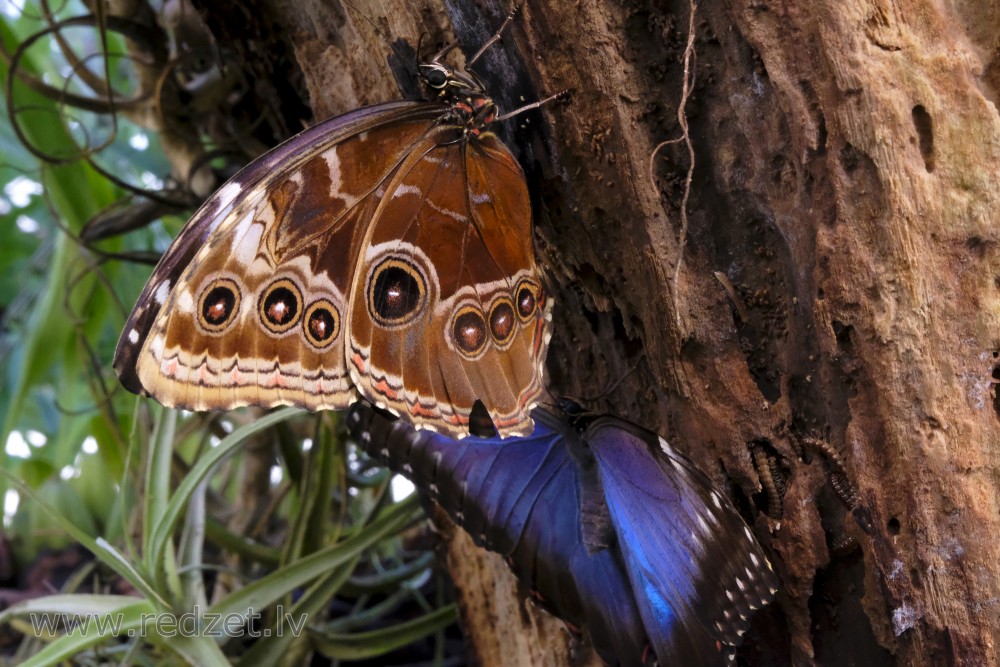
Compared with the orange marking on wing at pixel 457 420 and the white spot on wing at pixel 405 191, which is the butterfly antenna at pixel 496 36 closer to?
the white spot on wing at pixel 405 191

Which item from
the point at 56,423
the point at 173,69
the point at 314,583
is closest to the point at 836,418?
the point at 314,583

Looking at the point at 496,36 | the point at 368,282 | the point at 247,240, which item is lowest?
the point at 368,282

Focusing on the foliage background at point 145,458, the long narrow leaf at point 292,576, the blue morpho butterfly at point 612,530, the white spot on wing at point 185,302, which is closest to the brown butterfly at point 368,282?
the white spot on wing at point 185,302

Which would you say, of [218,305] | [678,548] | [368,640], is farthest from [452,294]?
[368,640]

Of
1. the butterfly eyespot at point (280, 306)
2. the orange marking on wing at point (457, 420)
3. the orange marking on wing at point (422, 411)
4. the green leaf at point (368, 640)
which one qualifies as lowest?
the green leaf at point (368, 640)

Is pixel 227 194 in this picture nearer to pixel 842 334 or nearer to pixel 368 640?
pixel 842 334

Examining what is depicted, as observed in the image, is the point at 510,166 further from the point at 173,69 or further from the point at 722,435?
the point at 173,69

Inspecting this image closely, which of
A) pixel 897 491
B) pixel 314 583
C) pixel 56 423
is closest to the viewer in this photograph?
pixel 897 491
